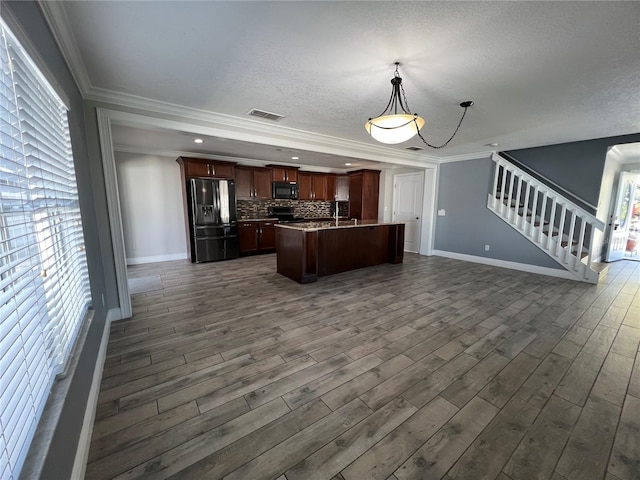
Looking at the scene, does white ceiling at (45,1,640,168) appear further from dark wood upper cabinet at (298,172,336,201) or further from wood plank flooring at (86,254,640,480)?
dark wood upper cabinet at (298,172,336,201)

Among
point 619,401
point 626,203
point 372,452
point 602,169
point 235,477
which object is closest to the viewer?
point 235,477

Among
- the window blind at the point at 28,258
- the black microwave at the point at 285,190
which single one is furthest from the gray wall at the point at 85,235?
the black microwave at the point at 285,190

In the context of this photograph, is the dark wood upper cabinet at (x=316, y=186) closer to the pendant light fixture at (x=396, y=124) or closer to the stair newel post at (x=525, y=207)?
the stair newel post at (x=525, y=207)

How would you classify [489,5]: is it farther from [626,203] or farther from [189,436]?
[626,203]

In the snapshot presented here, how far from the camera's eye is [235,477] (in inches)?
49.0

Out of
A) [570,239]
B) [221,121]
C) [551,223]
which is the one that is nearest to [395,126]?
[221,121]

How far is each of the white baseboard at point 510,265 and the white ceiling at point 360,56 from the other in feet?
8.11

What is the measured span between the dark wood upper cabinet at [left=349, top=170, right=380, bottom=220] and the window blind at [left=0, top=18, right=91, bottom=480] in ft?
20.7

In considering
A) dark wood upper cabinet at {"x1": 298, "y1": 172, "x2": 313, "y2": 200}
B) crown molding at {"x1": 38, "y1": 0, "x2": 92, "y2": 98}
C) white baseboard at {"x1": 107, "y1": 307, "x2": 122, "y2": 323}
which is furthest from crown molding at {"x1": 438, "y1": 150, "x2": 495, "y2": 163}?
white baseboard at {"x1": 107, "y1": 307, "x2": 122, "y2": 323}

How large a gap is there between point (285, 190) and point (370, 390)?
5.68m

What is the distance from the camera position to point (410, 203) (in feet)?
22.5

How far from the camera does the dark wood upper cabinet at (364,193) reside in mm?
7211

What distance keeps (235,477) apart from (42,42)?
2482 millimetres

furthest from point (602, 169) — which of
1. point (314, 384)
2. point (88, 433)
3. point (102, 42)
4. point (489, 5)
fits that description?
point (88, 433)
